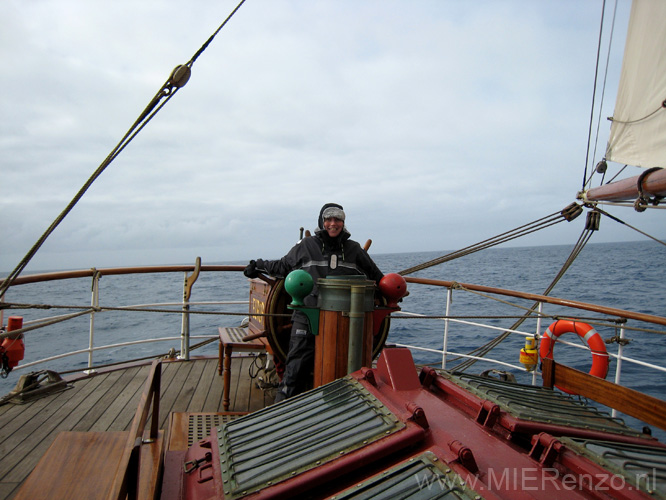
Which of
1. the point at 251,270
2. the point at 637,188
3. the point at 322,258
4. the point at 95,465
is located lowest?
the point at 95,465

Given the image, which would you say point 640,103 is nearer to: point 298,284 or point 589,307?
point 589,307

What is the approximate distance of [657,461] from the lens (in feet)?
4.36

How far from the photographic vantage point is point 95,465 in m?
1.83

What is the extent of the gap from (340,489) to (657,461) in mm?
902

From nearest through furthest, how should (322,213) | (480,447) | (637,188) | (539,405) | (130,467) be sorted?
1. (130,467)
2. (480,447)
3. (539,405)
4. (322,213)
5. (637,188)

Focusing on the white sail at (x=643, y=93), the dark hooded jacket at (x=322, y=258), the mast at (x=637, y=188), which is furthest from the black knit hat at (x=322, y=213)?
the white sail at (x=643, y=93)

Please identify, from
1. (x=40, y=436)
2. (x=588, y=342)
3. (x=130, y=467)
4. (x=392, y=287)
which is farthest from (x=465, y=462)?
(x=40, y=436)

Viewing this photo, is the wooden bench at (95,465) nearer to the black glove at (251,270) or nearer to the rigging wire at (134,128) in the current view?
the rigging wire at (134,128)

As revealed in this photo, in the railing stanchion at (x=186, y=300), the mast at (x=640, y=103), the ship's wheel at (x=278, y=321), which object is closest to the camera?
the ship's wheel at (x=278, y=321)

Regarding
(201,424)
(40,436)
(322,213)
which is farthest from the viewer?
(322,213)

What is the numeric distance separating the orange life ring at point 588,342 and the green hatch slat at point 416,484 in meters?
2.45

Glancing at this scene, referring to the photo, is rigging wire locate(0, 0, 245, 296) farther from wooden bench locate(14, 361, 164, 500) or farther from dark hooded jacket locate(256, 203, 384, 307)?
dark hooded jacket locate(256, 203, 384, 307)

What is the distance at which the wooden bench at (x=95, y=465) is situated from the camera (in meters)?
1.45

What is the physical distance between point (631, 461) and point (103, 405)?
3465mm
